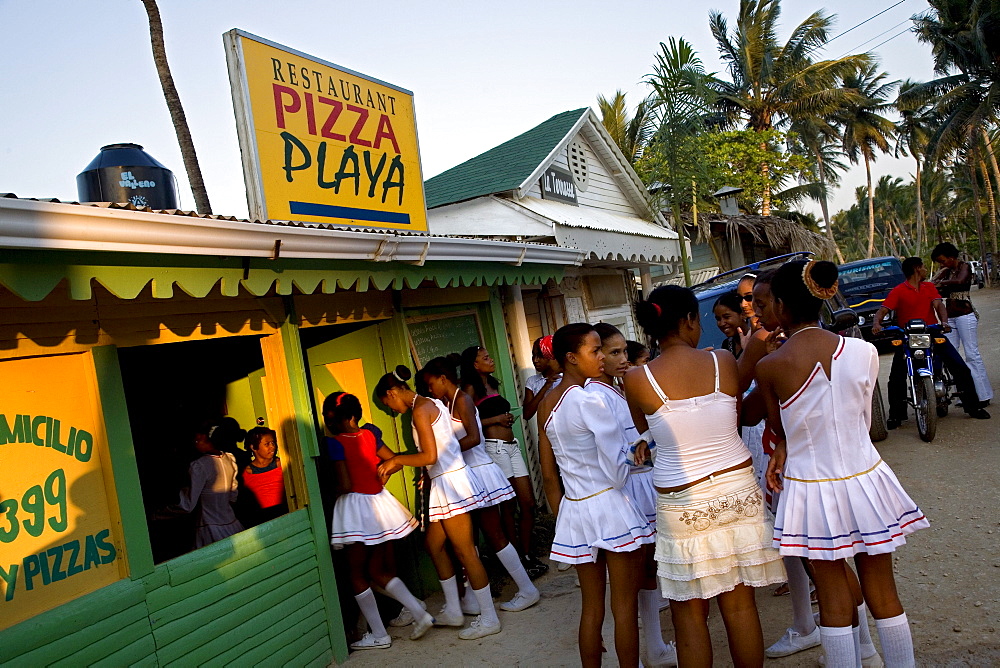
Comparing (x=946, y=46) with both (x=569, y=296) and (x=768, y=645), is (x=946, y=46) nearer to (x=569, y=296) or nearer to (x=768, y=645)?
(x=569, y=296)

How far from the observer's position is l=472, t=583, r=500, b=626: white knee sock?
5.20m

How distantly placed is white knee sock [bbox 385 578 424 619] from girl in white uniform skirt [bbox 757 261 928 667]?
9.75 feet

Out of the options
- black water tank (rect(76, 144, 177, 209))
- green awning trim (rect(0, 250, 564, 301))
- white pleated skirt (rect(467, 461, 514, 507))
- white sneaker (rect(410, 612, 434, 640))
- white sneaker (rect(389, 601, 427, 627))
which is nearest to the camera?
green awning trim (rect(0, 250, 564, 301))

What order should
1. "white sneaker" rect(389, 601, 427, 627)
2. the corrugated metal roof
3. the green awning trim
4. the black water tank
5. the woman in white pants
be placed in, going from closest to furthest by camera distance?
the green awning trim < "white sneaker" rect(389, 601, 427, 627) < the black water tank < the woman in white pants < the corrugated metal roof

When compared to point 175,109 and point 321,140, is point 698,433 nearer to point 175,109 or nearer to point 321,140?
point 321,140

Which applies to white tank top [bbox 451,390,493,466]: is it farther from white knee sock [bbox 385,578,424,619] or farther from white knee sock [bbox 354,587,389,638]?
white knee sock [bbox 354,587,389,638]

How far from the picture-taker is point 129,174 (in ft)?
19.4

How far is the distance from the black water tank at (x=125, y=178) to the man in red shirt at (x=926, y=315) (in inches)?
265

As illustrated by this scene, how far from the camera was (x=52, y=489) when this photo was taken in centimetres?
363

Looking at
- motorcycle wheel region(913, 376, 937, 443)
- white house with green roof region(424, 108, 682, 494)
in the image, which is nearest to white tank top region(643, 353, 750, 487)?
white house with green roof region(424, 108, 682, 494)

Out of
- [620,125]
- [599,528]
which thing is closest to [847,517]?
[599,528]

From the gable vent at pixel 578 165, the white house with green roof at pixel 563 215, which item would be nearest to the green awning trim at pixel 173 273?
the white house with green roof at pixel 563 215

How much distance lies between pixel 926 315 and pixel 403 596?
602cm

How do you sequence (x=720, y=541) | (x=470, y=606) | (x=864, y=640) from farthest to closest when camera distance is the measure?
(x=470, y=606)
(x=864, y=640)
(x=720, y=541)
